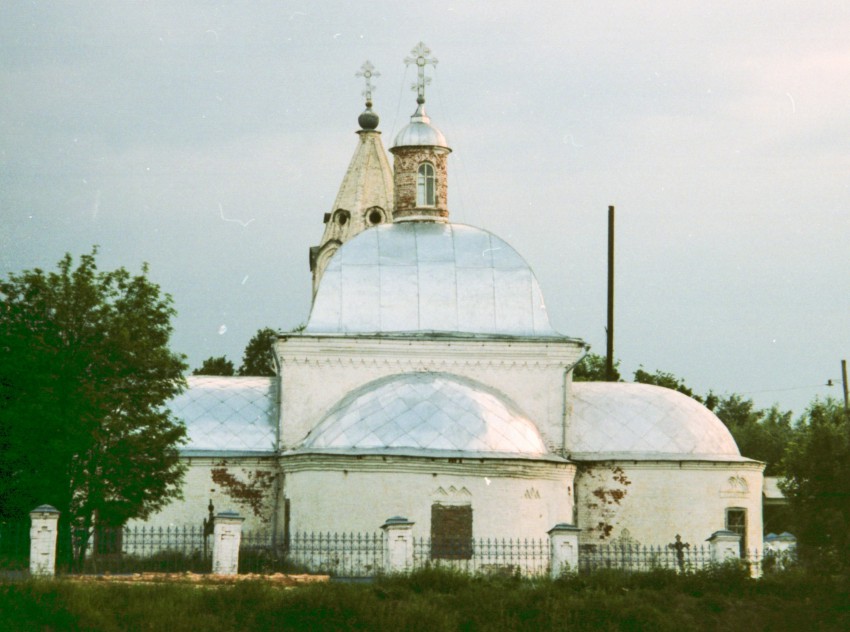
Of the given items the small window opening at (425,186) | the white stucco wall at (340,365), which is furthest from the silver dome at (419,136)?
the white stucco wall at (340,365)

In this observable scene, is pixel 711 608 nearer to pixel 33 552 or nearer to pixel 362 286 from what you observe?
pixel 33 552

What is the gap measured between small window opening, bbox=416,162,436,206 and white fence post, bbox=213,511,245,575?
1066 cm

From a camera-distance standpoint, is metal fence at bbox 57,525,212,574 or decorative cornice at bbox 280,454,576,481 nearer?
metal fence at bbox 57,525,212,574

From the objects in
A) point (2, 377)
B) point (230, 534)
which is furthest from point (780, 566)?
point (2, 377)

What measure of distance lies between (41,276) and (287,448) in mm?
6532

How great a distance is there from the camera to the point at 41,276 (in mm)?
22875

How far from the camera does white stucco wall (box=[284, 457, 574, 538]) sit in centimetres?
2433

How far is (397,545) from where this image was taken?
20766 millimetres

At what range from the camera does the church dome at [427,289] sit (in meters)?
27.9

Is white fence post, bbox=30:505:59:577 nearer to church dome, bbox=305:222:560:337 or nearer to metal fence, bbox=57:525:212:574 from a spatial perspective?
metal fence, bbox=57:525:212:574

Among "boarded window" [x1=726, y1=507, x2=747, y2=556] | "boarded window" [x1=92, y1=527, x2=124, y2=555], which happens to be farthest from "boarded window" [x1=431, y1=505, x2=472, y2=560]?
"boarded window" [x1=726, y1=507, x2=747, y2=556]

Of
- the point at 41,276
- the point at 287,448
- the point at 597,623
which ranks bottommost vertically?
Answer: the point at 597,623

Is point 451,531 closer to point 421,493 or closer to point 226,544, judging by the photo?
point 421,493

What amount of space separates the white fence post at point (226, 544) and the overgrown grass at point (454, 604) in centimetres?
257
